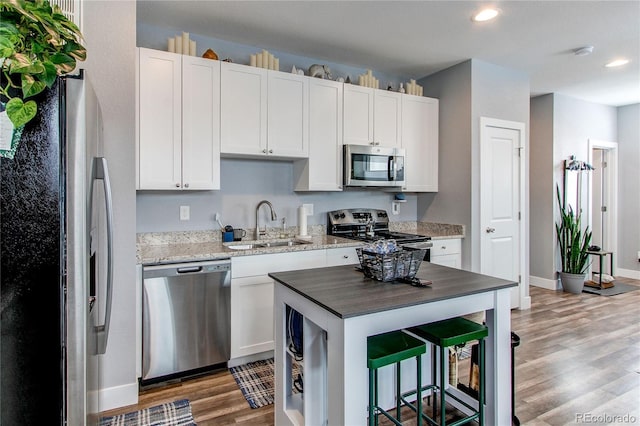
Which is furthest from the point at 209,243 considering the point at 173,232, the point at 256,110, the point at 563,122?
the point at 563,122

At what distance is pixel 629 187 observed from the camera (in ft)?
19.2

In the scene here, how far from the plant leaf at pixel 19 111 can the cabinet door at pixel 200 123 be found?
1770 mm

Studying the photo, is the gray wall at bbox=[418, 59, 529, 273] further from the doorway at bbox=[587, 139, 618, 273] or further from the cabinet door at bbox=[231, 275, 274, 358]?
the doorway at bbox=[587, 139, 618, 273]

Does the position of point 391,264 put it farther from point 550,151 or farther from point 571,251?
point 550,151

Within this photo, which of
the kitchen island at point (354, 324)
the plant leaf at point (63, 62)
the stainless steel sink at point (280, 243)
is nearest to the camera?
the plant leaf at point (63, 62)

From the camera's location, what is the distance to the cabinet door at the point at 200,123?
9.32ft

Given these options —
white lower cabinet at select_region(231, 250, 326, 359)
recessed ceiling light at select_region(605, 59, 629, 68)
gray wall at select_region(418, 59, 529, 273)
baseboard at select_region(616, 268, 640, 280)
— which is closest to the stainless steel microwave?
gray wall at select_region(418, 59, 529, 273)

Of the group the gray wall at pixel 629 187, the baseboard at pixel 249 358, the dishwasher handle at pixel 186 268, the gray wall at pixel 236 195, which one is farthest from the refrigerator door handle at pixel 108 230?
the gray wall at pixel 629 187

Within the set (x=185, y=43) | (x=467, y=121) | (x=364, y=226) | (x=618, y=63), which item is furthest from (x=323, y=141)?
(x=618, y=63)

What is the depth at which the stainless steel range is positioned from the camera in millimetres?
3623

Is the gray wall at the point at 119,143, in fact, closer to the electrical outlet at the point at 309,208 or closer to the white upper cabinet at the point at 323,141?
the white upper cabinet at the point at 323,141

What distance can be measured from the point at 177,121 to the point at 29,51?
5.76ft

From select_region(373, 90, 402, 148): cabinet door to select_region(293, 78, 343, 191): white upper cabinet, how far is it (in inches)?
17.2

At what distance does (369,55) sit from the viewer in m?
3.68
